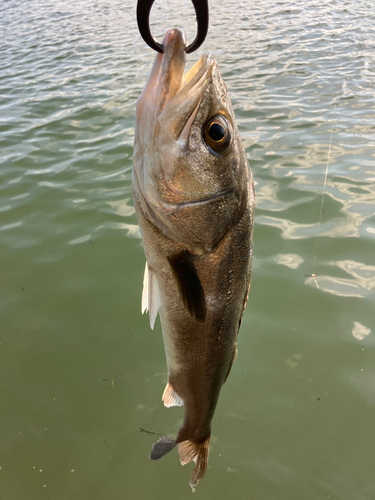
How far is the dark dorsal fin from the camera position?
1914 millimetres

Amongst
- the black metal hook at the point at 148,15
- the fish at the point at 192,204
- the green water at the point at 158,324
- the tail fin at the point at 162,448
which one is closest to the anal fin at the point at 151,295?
the fish at the point at 192,204

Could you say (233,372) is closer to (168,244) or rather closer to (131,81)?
(168,244)

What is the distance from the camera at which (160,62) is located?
66.1 inches

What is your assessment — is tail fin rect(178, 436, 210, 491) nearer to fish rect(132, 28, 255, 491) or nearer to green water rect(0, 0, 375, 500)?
green water rect(0, 0, 375, 500)

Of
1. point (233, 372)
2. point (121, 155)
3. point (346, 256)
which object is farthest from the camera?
point (121, 155)

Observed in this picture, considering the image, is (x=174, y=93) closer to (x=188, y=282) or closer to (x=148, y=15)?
(x=148, y=15)

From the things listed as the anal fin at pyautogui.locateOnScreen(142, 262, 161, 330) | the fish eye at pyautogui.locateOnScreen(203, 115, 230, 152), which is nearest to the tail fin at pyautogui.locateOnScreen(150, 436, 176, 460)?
the anal fin at pyautogui.locateOnScreen(142, 262, 161, 330)

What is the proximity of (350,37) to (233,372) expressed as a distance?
41.5 feet

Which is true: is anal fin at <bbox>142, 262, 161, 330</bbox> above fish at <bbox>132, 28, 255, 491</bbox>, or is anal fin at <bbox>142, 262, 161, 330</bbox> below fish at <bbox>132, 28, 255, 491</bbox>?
below

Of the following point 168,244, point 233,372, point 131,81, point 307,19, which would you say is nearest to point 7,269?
point 233,372

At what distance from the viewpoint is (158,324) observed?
3.88 metres

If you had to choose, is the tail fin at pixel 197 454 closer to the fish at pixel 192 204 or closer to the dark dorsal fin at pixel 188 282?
the fish at pixel 192 204

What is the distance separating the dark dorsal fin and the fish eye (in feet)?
1.70

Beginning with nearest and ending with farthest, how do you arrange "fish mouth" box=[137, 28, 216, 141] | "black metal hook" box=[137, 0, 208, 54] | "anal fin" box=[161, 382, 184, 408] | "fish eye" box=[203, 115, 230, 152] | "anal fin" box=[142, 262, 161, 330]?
"black metal hook" box=[137, 0, 208, 54], "fish mouth" box=[137, 28, 216, 141], "fish eye" box=[203, 115, 230, 152], "anal fin" box=[142, 262, 161, 330], "anal fin" box=[161, 382, 184, 408]
